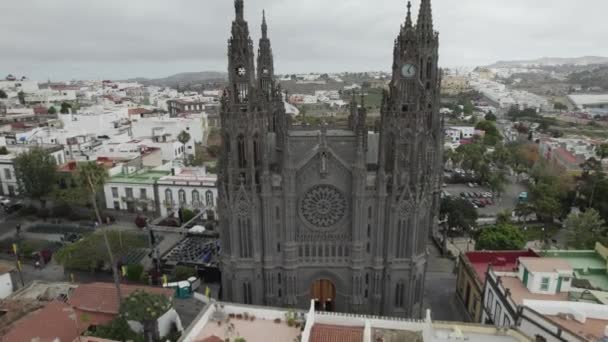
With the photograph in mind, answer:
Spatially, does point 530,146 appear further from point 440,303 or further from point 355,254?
point 355,254

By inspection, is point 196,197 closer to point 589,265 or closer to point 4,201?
point 4,201

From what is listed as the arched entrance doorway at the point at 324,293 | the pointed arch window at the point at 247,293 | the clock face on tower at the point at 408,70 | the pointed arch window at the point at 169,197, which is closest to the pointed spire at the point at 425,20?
the clock face on tower at the point at 408,70

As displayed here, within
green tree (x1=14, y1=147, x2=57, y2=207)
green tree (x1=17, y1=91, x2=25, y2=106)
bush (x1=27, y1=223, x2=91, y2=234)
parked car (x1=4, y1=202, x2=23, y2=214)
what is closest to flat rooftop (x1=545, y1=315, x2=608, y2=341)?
bush (x1=27, y1=223, x2=91, y2=234)

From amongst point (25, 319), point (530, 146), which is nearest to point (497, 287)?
point (25, 319)

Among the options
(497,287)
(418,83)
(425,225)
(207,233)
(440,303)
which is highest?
(418,83)

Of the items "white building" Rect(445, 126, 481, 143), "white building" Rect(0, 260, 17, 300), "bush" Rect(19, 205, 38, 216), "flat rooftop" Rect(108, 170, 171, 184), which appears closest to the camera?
"white building" Rect(0, 260, 17, 300)

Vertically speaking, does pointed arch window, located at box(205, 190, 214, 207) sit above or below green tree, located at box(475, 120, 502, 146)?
below

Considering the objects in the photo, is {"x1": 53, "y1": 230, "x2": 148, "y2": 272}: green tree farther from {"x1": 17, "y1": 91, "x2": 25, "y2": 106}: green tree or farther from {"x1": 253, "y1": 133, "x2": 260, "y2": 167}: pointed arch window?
{"x1": 17, "y1": 91, "x2": 25, "y2": 106}: green tree
